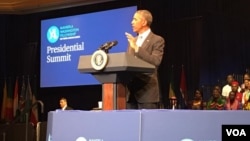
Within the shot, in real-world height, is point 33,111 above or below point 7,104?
below

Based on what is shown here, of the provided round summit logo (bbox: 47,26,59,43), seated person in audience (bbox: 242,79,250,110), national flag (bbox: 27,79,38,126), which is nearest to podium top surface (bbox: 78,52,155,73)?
seated person in audience (bbox: 242,79,250,110)

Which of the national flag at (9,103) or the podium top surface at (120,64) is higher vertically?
the podium top surface at (120,64)

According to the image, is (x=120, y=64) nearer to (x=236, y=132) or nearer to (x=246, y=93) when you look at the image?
(x=236, y=132)

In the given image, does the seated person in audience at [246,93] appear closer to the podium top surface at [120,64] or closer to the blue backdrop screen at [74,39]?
the blue backdrop screen at [74,39]

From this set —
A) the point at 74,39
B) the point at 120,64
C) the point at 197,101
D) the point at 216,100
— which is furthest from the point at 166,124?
the point at 74,39

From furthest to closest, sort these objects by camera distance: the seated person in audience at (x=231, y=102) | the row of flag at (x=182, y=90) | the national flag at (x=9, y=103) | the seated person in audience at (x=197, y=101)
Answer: the national flag at (x=9, y=103)
the row of flag at (x=182, y=90)
the seated person in audience at (x=197, y=101)
the seated person in audience at (x=231, y=102)

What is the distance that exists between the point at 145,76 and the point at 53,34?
558 centimetres

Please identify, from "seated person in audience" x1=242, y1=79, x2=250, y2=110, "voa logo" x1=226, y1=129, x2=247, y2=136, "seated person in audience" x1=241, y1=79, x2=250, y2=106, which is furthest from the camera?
"seated person in audience" x1=241, y1=79, x2=250, y2=106

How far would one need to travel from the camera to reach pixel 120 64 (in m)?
2.20

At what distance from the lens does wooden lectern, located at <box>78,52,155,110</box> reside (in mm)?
2211

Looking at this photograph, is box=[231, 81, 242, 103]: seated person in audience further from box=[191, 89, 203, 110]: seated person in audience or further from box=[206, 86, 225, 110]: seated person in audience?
box=[191, 89, 203, 110]: seated person in audience

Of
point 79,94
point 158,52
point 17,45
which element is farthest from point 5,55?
point 158,52

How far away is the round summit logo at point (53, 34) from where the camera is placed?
26.2 ft

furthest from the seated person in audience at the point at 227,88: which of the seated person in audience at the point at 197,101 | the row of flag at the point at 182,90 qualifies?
the row of flag at the point at 182,90
